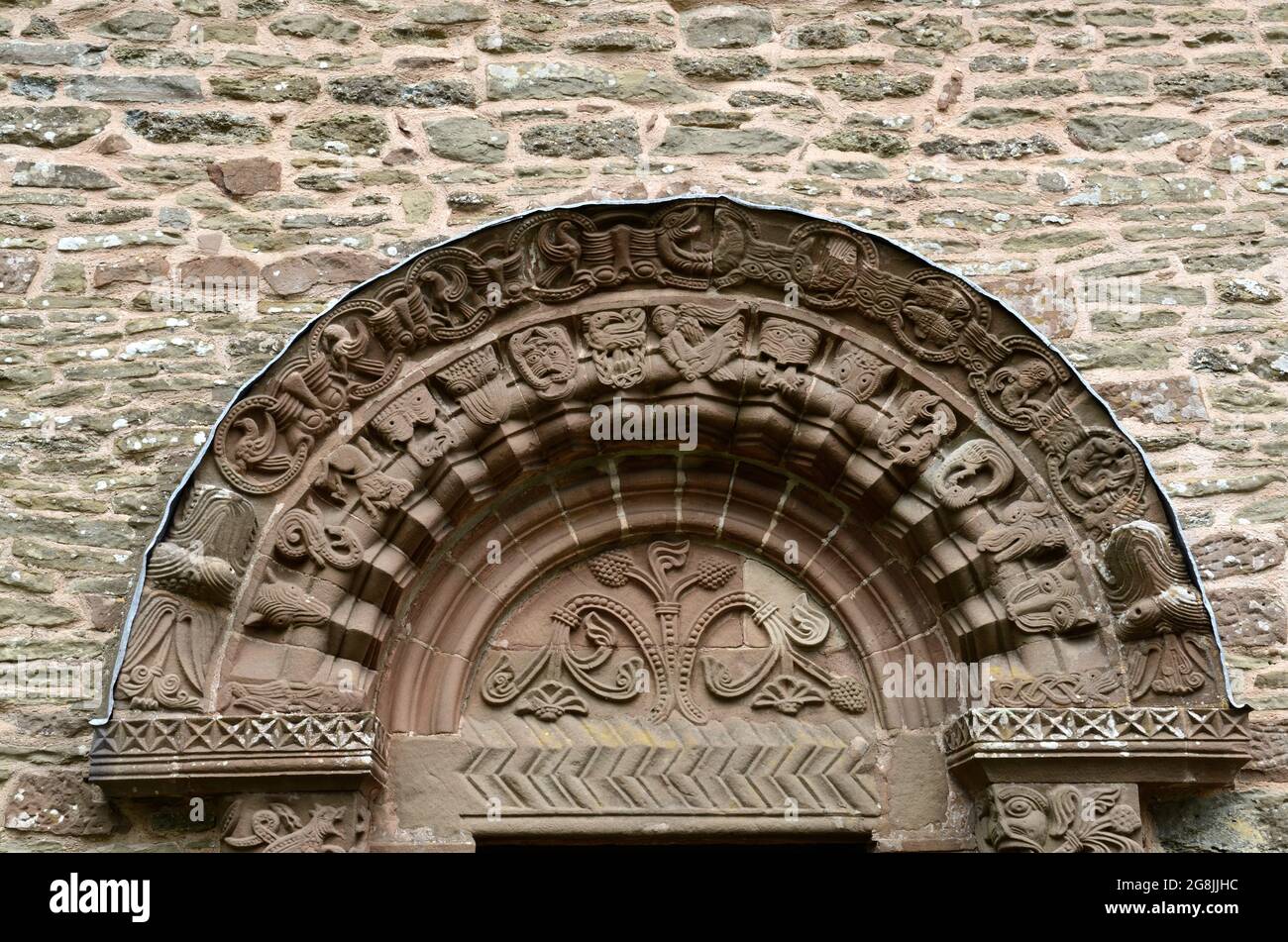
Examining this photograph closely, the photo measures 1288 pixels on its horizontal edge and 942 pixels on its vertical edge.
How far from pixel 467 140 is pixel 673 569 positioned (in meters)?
1.81

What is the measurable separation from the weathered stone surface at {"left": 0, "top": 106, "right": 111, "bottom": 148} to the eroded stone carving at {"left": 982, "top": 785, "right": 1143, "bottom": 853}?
4088mm

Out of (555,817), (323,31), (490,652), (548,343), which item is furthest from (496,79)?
(555,817)

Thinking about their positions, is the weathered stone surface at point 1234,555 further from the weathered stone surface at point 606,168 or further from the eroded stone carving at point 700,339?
the eroded stone carving at point 700,339

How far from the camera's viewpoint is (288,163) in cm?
611

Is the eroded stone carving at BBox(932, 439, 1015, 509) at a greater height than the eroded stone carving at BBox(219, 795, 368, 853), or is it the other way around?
the eroded stone carving at BBox(932, 439, 1015, 509)

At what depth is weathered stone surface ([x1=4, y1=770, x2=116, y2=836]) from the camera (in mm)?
5227

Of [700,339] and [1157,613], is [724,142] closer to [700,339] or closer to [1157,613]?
[700,339]

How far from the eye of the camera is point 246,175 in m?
6.07

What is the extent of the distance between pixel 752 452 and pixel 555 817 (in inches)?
60.5

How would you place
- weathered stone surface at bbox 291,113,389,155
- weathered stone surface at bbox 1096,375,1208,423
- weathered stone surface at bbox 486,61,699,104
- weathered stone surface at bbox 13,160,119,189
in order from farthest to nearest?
weathered stone surface at bbox 486,61,699,104, weathered stone surface at bbox 291,113,389,155, weathered stone surface at bbox 13,160,119,189, weathered stone surface at bbox 1096,375,1208,423

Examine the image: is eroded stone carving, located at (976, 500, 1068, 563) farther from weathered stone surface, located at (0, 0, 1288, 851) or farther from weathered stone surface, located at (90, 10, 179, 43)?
weathered stone surface, located at (90, 10, 179, 43)

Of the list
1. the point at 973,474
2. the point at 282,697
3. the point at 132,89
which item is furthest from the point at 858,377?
the point at 132,89

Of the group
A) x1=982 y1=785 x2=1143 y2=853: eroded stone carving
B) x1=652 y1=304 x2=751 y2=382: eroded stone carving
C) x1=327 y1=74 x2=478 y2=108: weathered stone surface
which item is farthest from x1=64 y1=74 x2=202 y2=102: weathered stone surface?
x1=982 y1=785 x2=1143 y2=853: eroded stone carving

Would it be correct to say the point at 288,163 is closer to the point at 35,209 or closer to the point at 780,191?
the point at 35,209
